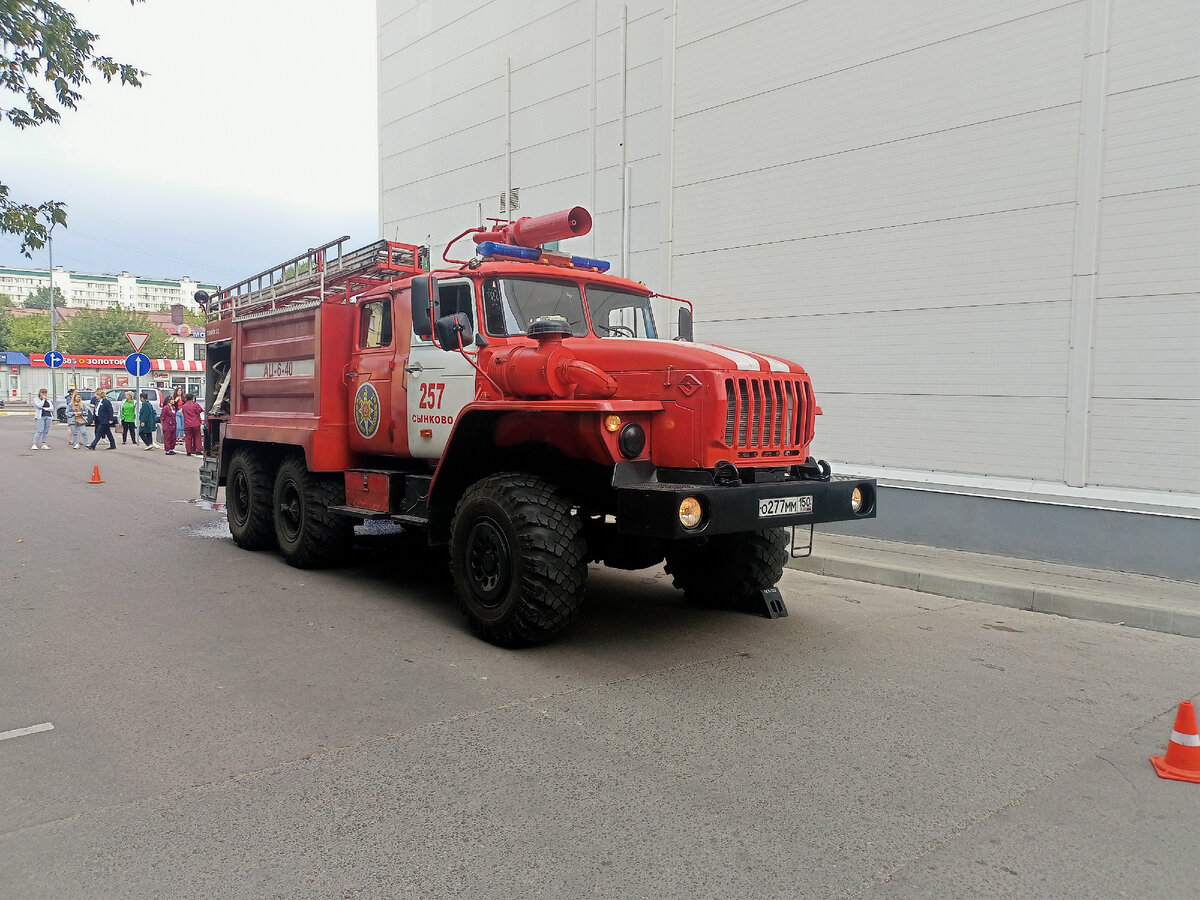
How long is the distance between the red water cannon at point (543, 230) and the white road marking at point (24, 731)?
4.49 metres

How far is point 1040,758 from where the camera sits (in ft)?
13.0

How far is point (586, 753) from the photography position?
392 centimetres

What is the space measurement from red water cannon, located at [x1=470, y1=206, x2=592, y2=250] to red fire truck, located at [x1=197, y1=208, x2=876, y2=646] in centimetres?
2

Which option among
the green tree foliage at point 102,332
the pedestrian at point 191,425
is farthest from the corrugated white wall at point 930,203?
the green tree foliage at point 102,332

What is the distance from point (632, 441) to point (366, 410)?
10.7 feet

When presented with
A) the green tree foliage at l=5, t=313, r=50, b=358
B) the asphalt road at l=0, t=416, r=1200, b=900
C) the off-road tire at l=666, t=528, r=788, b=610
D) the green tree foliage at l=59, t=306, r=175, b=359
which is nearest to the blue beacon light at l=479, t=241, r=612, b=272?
the off-road tire at l=666, t=528, r=788, b=610

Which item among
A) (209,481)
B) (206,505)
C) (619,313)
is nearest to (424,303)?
(619,313)

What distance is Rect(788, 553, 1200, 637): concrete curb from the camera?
6.46 m

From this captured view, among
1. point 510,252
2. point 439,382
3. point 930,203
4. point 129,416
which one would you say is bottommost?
point 129,416

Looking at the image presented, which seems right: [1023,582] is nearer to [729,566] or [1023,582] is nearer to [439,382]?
[729,566]

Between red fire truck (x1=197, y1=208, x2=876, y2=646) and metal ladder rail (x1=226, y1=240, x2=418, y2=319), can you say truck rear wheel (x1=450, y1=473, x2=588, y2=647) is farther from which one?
metal ladder rail (x1=226, y1=240, x2=418, y2=319)

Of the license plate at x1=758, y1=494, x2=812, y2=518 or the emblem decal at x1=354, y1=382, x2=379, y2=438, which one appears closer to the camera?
the license plate at x1=758, y1=494, x2=812, y2=518

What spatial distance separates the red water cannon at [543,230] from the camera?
6.79m

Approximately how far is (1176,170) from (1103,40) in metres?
1.45
